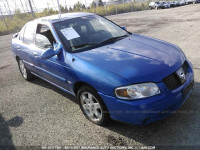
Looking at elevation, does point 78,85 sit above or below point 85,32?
below

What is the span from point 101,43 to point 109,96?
1211 millimetres

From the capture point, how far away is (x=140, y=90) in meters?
2.45

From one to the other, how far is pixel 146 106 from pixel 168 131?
0.66m

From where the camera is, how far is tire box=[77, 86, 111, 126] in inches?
110

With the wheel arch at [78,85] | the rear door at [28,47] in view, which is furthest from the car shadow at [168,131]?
the rear door at [28,47]

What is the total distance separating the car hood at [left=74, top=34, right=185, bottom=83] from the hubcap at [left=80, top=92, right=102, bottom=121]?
0.54 meters

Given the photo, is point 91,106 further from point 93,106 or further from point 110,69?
point 110,69

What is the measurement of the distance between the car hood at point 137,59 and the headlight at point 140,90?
0.21 ft

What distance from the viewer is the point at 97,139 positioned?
2.79 metres

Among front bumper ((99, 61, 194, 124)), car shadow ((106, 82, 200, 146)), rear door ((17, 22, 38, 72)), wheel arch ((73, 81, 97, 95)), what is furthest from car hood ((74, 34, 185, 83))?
rear door ((17, 22, 38, 72))

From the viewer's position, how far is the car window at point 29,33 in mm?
4379

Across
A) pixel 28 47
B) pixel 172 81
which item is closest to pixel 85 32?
pixel 28 47

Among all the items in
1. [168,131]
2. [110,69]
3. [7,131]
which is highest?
[110,69]

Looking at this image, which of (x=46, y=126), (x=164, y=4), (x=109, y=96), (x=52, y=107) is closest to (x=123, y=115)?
(x=109, y=96)
